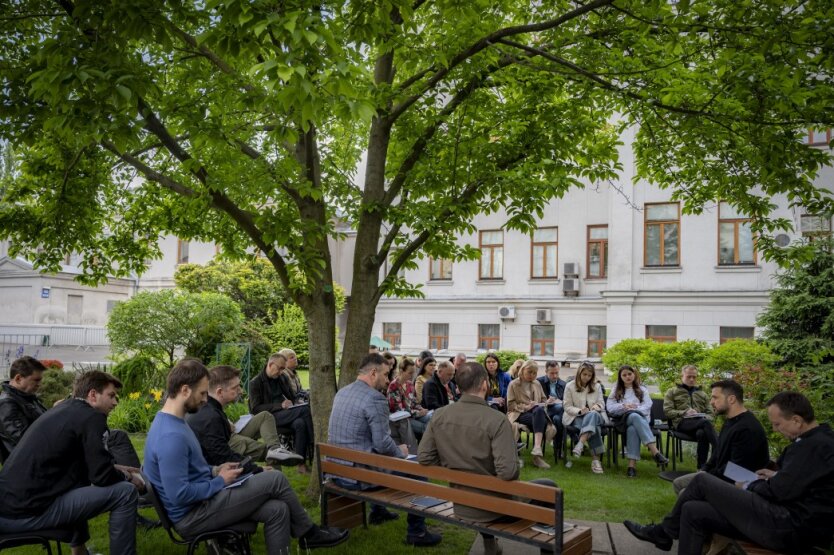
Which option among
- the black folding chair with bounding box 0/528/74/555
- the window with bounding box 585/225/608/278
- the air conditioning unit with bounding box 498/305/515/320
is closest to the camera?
the black folding chair with bounding box 0/528/74/555

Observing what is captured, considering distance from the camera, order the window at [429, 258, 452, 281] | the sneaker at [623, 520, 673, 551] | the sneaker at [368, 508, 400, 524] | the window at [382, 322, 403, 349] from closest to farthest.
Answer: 1. the sneaker at [623, 520, 673, 551]
2. the sneaker at [368, 508, 400, 524]
3. the window at [429, 258, 452, 281]
4. the window at [382, 322, 403, 349]

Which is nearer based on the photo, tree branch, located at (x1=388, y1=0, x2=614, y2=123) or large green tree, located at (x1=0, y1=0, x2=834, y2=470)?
large green tree, located at (x1=0, y1=0, x2=834, y2=470)

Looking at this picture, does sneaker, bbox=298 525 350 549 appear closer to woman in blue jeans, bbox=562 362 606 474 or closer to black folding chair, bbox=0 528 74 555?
black folding chair, bbox=0 528 74 555

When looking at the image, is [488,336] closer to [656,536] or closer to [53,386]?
[53,386]

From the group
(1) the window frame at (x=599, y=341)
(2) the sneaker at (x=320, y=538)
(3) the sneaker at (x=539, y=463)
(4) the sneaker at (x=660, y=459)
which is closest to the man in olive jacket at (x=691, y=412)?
(4) the sneaker at (x=660, y=459)

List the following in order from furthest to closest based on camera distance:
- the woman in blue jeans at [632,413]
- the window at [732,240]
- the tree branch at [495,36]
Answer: the window at [732,240]
the woman in blue jeans at [632,413]
the tree branch at [495,36]

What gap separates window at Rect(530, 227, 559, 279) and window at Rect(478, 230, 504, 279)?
53.1 inches

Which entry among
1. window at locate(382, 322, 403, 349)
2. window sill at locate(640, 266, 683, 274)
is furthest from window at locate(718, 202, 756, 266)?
window at locate(382, 322, 403, 349)

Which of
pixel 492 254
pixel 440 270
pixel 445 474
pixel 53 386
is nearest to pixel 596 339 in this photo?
pixel 492 254

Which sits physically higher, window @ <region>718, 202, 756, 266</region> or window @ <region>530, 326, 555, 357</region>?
window @ <region>718, 202, 756, 266</region>

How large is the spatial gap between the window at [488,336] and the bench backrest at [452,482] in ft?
68.8

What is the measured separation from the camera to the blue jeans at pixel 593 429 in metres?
9.59

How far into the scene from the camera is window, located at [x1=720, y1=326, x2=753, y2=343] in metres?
21.5

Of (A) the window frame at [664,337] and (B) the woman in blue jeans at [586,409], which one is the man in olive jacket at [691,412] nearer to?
(B) the woman in blue jeans at [586,409]
